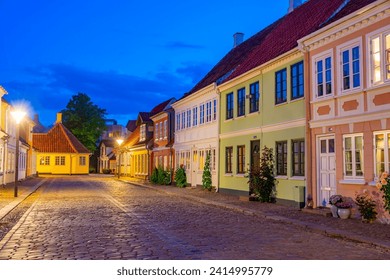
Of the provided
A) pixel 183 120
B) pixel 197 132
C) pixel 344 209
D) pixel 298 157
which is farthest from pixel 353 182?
pixel 183 120

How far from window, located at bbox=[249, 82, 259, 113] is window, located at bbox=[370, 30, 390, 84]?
28.2ft

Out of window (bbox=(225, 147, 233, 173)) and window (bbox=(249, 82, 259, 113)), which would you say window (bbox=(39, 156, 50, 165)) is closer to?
window (bbox=(225, 147, 233, 173))

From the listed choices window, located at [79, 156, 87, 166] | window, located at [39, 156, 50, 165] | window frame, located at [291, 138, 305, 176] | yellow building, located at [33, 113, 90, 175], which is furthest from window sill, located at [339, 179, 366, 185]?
window, located at [39, 156, 50, 165]

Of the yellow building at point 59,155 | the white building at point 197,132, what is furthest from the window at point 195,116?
the yellow building at point 59,155

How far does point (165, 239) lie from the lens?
34.4 ft

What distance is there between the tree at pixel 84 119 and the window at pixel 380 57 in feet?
217

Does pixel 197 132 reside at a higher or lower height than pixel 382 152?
higher

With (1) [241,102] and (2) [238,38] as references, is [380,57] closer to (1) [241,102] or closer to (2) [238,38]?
(1) [241,102]

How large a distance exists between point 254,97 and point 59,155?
163 feet

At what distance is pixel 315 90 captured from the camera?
17.0 m

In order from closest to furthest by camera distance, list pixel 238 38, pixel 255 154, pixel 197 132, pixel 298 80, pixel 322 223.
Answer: pixel 322 223, pixel 298 80, pixel 255 154, pixel 197 132, pixel 238 38

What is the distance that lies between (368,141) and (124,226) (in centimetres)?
746

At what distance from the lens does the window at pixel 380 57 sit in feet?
44.4

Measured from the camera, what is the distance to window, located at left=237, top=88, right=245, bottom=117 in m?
24.1
